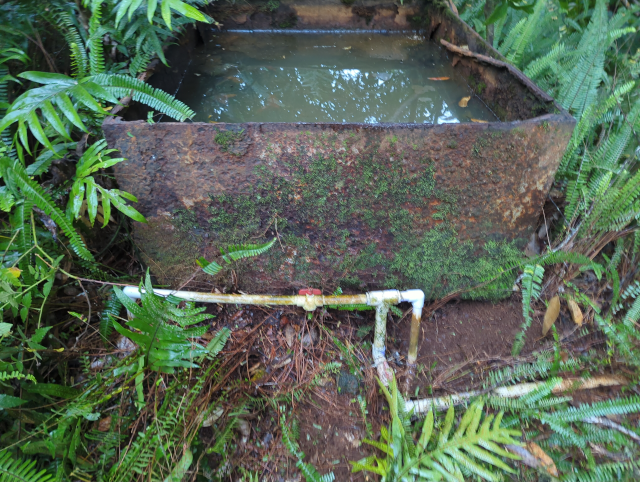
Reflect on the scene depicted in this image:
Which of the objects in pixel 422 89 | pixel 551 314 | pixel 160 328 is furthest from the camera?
pixel 422 89

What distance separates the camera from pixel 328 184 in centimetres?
168

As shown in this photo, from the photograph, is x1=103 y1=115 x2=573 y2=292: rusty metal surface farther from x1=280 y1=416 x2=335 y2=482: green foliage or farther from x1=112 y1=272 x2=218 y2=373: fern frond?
x1=280 y1=416 x2=335 y2=482: green foliage

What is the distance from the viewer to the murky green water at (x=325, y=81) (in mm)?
2227

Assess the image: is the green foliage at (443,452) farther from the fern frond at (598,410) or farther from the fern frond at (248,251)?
the fern frond at (248,251)

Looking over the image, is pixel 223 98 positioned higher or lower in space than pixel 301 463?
higher

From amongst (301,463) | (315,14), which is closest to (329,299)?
(301,463)

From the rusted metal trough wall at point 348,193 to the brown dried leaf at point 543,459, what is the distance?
769mm

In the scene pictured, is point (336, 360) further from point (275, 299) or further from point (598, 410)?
point (598, 410)

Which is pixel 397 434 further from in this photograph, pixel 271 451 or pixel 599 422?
pixel 599 422

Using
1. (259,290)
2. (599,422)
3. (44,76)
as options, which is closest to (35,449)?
(259,290)

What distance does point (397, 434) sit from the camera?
1439 millimetres

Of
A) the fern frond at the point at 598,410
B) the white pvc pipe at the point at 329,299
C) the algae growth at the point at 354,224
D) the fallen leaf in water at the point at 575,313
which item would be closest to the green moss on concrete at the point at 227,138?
the algae growth at the point at 354,224

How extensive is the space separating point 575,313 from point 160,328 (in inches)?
80.9

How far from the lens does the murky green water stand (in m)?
2.23
